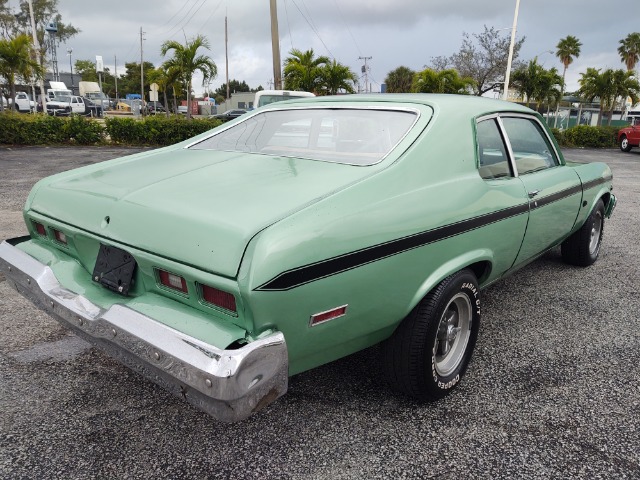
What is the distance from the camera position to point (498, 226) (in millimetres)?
2605

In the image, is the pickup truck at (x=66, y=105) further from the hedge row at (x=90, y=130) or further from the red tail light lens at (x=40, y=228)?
the red tail light lens at (x=40, y=228)

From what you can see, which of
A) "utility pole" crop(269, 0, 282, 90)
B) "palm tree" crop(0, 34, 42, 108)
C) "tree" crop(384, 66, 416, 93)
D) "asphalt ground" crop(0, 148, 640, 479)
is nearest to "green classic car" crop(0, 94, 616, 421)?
"asphalt ground" crop(0, 148, 640, 479)

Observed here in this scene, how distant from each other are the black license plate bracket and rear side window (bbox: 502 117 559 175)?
2.27m

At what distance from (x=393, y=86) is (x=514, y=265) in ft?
162

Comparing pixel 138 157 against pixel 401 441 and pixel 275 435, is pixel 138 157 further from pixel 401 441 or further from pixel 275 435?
pixel 401 441

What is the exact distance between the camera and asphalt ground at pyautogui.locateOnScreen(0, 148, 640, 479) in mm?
1947

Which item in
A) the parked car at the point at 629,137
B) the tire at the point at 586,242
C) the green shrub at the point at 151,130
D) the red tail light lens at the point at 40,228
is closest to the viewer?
the red tail light lens at the point at 40,228

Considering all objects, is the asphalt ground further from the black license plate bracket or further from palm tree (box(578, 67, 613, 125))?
palm tree (box(578, 67, 613, 125))

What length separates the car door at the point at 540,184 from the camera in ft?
9.87

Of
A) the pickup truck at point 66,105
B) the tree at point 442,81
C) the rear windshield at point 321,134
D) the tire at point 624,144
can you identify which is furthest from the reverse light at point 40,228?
the pickup truck at point 66,105

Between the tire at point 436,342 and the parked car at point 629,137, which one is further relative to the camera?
the parked car at point 629,137

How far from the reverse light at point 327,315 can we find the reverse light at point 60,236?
1310 mm

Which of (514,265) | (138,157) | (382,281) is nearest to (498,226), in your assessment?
(514,265)

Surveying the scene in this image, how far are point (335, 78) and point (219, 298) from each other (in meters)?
17.3
